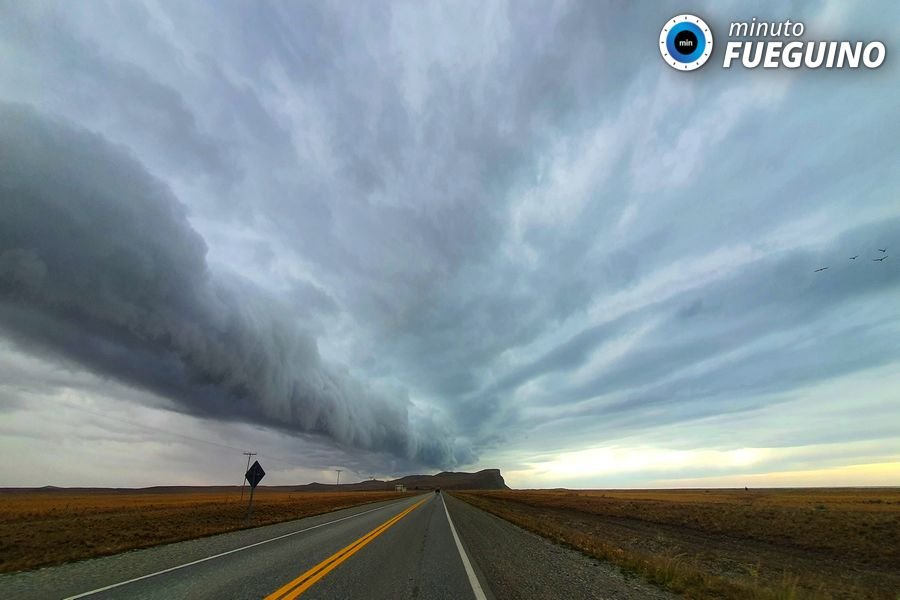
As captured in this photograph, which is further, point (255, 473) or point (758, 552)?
point (255, 473)

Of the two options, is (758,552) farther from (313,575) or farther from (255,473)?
(255,473)

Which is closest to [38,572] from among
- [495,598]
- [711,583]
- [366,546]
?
[366,546]

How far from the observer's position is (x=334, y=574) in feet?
30.3

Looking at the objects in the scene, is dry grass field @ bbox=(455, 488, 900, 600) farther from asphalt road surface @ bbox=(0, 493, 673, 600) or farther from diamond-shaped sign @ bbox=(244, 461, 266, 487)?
diamond-shaped sign @ bbox=(244, 461, 266, 487)

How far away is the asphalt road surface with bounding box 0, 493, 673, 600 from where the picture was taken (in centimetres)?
790

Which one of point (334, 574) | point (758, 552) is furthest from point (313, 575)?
point (758, 552)

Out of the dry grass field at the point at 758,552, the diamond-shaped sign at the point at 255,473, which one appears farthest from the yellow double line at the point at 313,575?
the diamond-shaped sign at the point at 255,473


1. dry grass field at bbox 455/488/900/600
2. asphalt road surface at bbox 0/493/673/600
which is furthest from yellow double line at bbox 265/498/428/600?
dry grass field at bbox 455/488/900/600

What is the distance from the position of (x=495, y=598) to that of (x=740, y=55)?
658 inches

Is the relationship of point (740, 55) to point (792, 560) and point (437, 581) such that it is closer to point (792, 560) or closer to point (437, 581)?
point (437, 581)

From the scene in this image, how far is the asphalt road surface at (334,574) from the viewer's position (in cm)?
790

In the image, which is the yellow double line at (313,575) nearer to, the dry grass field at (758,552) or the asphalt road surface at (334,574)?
the asphalt road surface at (334,574)

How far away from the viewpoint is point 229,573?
9484 millimetres

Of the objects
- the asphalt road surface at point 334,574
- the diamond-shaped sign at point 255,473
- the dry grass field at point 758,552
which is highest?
the diamond-shaped sign at point 255,473
